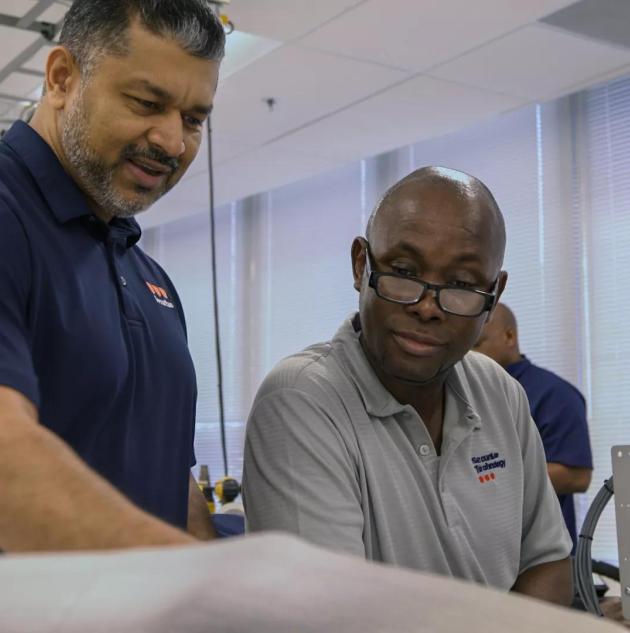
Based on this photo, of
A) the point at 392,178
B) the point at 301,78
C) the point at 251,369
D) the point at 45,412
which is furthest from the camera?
the point at 251,369

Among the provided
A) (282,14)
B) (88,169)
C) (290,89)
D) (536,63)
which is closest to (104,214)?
(88,169)

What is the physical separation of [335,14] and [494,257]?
242 centimetres

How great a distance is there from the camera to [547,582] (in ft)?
4.38

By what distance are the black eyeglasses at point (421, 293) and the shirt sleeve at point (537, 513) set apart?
256 millimetres

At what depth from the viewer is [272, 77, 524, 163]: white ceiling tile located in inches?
170

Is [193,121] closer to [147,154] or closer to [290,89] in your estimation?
[147,154]

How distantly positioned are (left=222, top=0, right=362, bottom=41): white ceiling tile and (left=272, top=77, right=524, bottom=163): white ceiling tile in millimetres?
735

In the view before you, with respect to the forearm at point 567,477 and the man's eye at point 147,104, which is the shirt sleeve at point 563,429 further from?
the man's eye at point 147,104

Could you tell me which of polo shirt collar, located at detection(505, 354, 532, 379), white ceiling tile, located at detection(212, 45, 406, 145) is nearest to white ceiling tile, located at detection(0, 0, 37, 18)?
white ceiling tile, located at detection(212, 45, 406, 145)

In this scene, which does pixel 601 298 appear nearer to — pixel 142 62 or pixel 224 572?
pixel 142 62

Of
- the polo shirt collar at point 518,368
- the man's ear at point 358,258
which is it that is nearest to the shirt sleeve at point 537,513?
the man's ear at point 358,258

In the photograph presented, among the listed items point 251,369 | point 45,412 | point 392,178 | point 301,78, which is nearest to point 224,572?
point 45,412

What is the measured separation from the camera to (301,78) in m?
4.18

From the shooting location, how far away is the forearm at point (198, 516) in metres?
1.32
